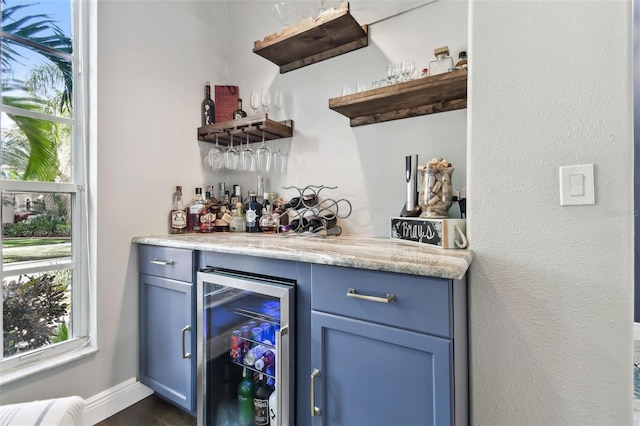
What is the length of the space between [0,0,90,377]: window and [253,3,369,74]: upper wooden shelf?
1013 millimetres

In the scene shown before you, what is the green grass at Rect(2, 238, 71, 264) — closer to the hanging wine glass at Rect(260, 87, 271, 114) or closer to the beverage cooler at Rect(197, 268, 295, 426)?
the beverage cooler at Rect(197, 268, 295, 426)

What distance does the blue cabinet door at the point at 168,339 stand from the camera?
145 cm

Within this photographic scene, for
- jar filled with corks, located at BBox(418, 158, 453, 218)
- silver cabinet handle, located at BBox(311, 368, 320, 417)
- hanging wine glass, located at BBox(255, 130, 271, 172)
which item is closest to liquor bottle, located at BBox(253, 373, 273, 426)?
silver cabinet handle, located at BBox(311, 368, 320, 417)

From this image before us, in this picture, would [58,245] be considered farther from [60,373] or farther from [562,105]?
[562,105]

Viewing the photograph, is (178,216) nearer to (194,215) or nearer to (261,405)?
(194,215)

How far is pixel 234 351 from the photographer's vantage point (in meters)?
1.45

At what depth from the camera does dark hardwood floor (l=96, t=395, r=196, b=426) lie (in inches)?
60.9

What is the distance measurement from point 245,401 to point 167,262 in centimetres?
77

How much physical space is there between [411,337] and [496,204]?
20.4 inches

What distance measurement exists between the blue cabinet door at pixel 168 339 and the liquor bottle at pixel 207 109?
1093mm

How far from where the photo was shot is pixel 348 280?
3.25 ft

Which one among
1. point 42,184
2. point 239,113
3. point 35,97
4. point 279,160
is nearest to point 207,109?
point 239,113

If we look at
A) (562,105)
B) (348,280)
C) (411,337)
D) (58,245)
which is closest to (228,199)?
(58,245)

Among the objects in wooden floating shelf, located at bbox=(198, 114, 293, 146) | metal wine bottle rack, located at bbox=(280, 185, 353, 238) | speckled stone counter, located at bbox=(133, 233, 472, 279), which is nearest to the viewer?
speckled stone counter, located at bbox=(133, 233, 472, 279)
